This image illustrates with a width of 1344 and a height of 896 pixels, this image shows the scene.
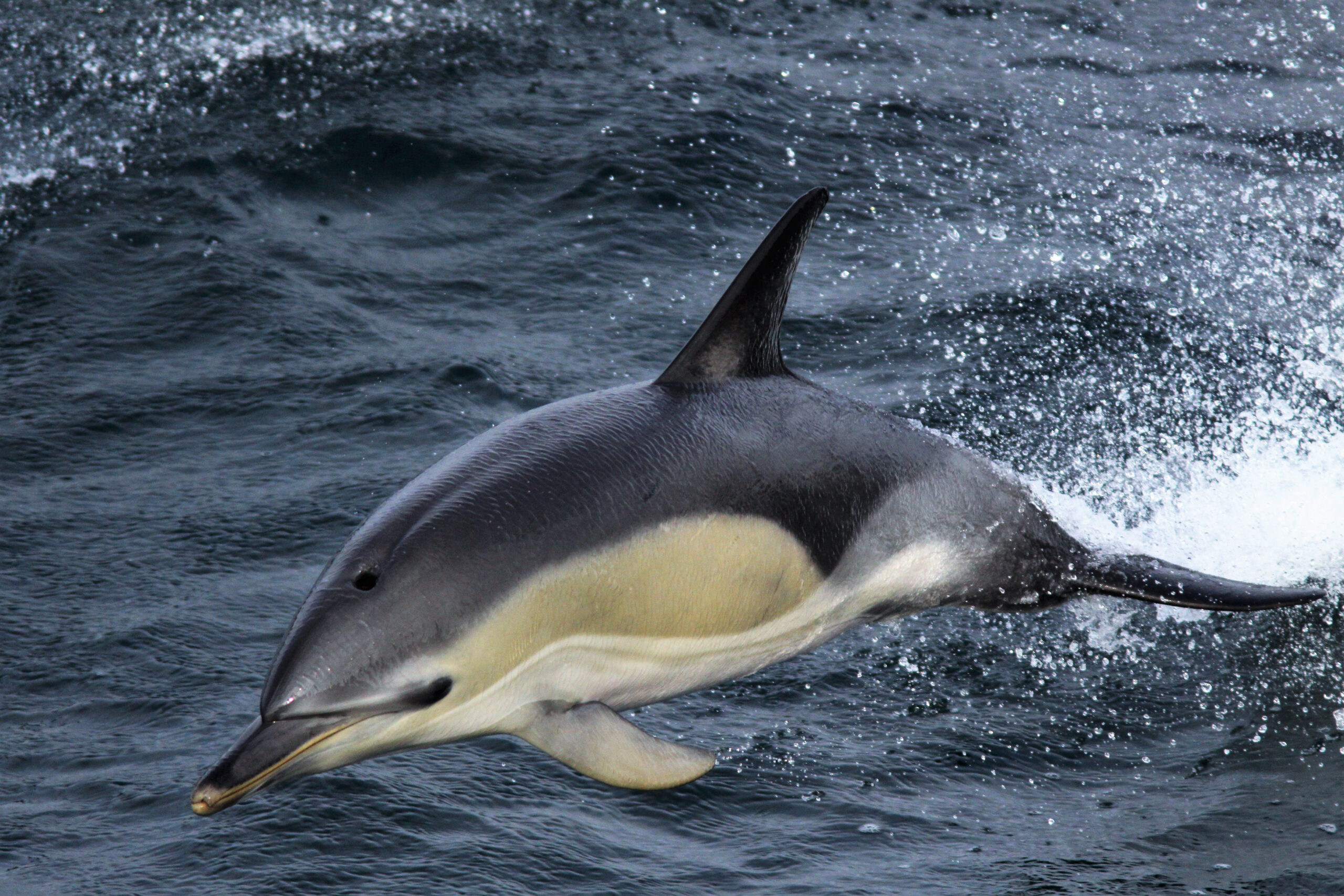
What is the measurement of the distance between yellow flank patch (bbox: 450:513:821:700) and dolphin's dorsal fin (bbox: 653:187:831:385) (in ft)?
1.76

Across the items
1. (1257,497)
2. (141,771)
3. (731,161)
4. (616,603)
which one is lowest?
(141,771)

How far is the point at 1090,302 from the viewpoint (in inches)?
363

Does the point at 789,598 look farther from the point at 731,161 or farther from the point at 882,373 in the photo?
the point at 731,161

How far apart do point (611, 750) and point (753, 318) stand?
141 cm

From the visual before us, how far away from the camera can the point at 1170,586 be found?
16.1ft

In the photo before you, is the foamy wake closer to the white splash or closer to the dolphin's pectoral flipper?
the white splash

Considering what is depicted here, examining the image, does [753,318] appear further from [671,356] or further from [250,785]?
[671,356]

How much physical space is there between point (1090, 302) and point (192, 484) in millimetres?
5665

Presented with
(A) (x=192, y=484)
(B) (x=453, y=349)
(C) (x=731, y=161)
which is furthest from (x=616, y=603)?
(C) (x=731, y=161)

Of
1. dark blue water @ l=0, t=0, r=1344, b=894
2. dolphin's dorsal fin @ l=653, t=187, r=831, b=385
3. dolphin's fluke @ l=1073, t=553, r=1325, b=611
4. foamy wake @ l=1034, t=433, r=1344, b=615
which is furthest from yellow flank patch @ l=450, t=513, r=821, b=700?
foamy wake @ l=1034, t=433, r=1344, b=615

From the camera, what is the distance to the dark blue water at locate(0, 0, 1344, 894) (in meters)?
4.75

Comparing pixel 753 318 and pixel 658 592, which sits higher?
pixel 753 318

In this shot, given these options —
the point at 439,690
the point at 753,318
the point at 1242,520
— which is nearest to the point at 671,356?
the point at 1242,520

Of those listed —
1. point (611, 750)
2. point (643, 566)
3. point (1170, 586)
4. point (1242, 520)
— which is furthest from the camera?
point (1242, 520)
